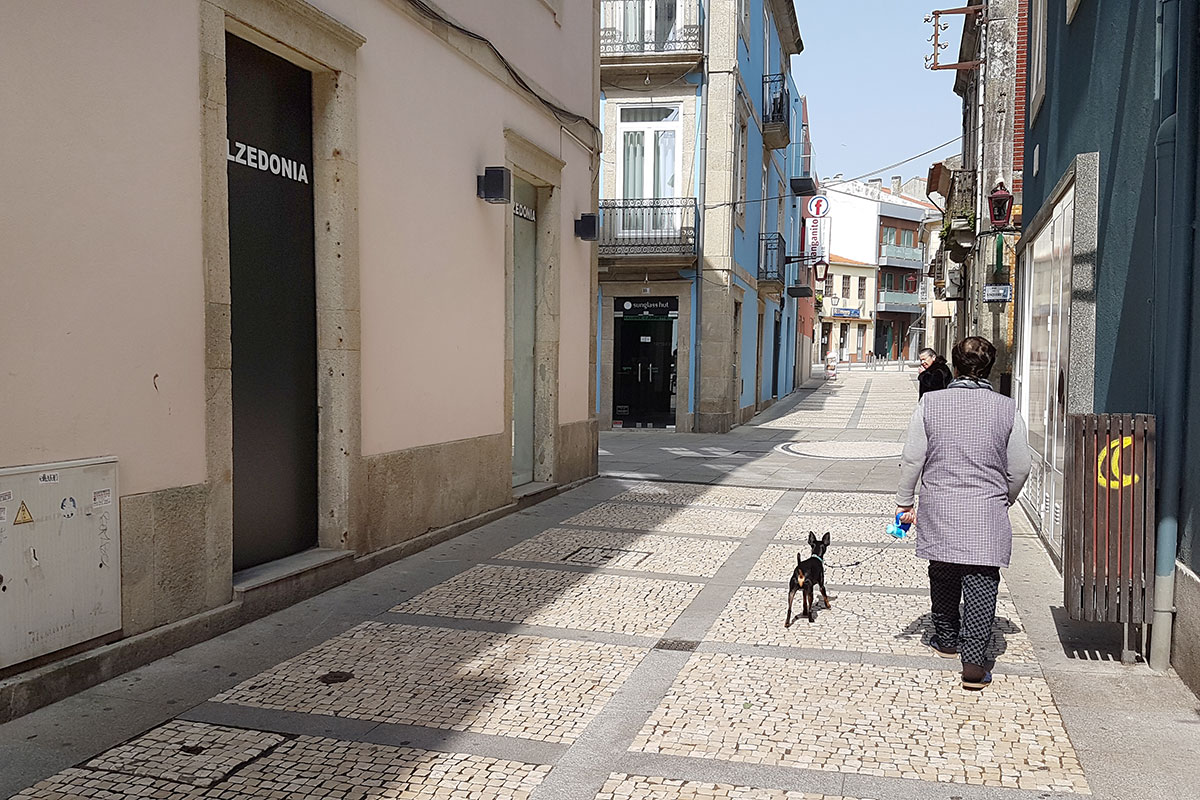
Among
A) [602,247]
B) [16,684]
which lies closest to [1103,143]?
[16,684]

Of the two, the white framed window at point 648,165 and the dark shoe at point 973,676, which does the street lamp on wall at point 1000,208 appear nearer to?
the white framed window at point 648,165

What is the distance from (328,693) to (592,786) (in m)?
1.49

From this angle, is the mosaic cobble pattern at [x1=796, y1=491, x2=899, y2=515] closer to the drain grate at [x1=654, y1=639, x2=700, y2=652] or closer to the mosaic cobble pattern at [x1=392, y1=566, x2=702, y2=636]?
the mosaic cobble pattern at [x1=392, y1=566, x2=702, y2=636]

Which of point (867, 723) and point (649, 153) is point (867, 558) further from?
point (649, 153)

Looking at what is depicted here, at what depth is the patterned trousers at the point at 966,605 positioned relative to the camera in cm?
449

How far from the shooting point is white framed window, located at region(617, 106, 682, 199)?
64.8 ft

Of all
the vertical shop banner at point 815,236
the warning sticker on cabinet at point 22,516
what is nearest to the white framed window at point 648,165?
the vertical shop banner at point 815,236

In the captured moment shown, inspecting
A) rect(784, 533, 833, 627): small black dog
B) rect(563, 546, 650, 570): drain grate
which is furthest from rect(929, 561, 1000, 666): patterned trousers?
rect(563, 546, 650, 570): drain grate

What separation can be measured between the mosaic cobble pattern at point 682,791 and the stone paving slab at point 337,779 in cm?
29

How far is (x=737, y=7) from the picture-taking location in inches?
769

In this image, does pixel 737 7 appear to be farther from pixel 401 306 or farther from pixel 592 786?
pixel 592 786

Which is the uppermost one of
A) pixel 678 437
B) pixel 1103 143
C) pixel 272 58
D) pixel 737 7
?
pixel 737 7

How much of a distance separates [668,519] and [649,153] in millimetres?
12406

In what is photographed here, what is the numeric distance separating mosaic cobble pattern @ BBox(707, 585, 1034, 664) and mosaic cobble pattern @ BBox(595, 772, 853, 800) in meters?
1.84
